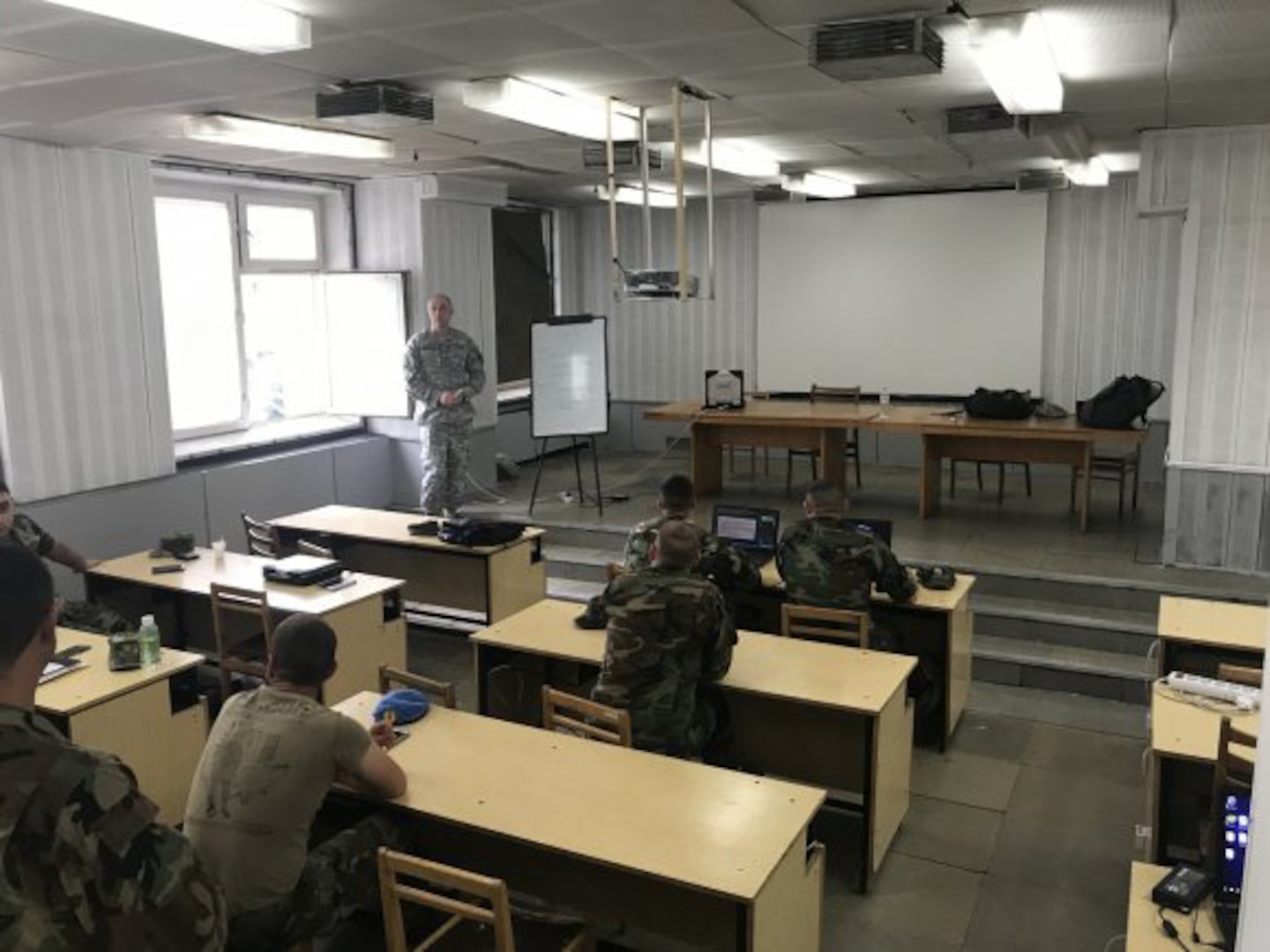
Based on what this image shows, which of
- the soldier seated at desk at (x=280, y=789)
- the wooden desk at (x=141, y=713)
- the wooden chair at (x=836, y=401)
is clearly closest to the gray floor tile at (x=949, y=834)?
the soldier seated at desk at (x=280, y=789)

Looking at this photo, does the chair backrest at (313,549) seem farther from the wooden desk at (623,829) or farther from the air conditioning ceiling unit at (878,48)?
the air conditioning ceiling unit at (878,48)

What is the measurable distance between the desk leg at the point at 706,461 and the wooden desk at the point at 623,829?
5.59 metres

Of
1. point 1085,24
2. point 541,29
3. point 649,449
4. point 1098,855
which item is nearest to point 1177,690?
point 1098,855

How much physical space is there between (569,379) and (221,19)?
17.6 ft

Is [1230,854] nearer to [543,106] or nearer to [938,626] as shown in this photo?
[938,626]

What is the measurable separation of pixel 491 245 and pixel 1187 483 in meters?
6.29

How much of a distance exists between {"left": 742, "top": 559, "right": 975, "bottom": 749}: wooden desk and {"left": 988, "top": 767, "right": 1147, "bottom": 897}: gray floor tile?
18.1 inches

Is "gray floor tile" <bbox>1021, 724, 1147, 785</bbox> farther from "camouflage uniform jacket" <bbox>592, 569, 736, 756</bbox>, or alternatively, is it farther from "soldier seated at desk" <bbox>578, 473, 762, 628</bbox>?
"camouflage uniform jacket" <bbox>592, 569, 736, 756</bbox>

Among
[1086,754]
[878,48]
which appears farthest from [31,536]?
[1086,754]

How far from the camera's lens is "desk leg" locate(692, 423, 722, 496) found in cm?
898

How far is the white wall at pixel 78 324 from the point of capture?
630 cm

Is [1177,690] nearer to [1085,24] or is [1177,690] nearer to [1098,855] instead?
[1098,855]

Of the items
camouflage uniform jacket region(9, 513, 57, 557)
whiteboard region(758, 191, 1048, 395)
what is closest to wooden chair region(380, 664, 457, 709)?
camouflage uniform jacket region(9, 513, 57, 557)

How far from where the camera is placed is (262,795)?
2.72 m
